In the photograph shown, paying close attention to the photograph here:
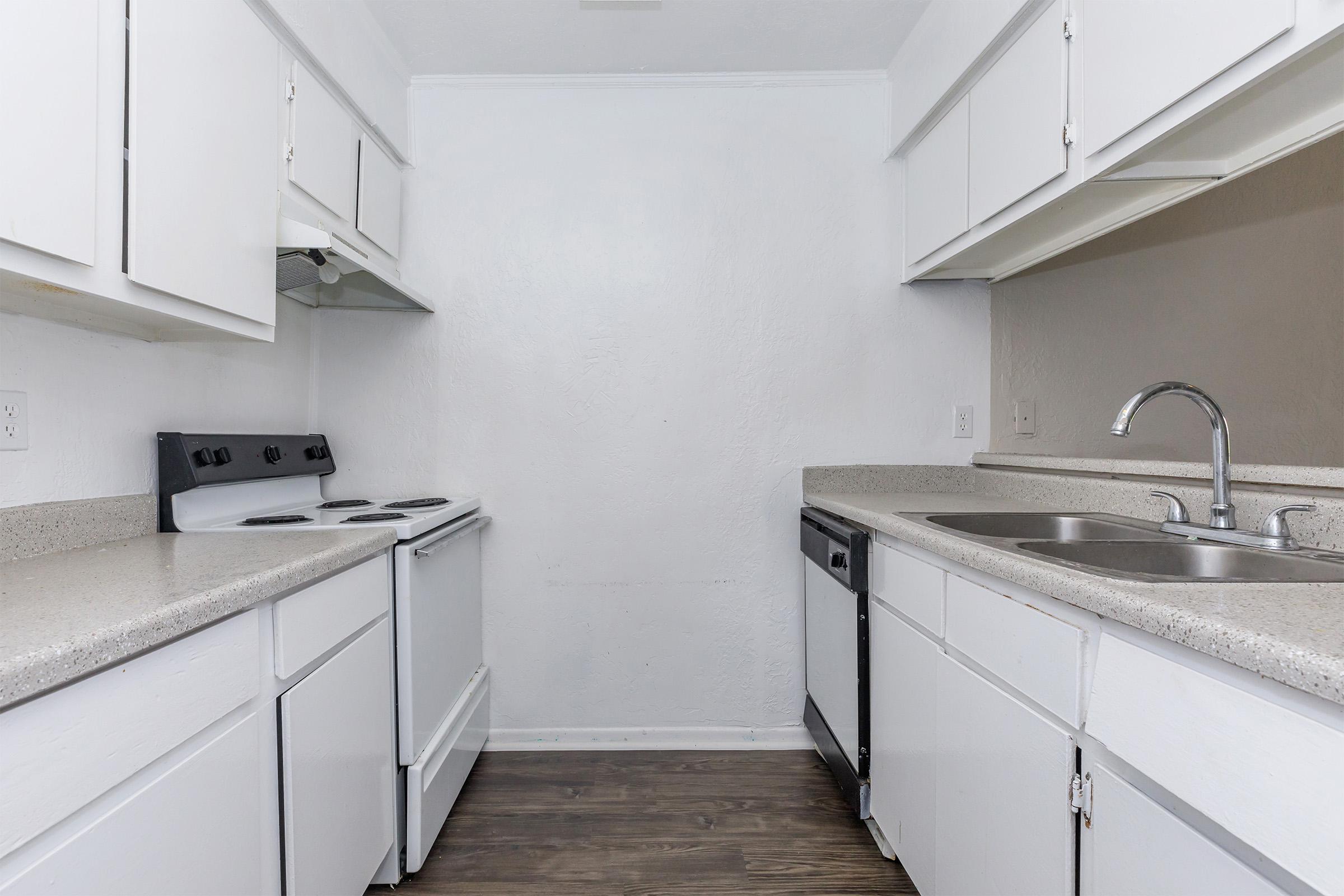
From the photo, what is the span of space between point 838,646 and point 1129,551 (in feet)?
2.67

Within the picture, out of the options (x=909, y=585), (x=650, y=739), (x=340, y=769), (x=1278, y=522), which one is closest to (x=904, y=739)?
(x=909, y=585)

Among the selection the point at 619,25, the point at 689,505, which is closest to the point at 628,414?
the point at 689,505

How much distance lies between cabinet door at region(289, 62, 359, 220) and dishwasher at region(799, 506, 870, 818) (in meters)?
1.66

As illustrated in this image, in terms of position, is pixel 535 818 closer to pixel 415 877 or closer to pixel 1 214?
pixel 415 877

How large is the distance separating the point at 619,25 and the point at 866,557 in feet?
5.76

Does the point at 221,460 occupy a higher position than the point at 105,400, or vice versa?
the point at 105,400

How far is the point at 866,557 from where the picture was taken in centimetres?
172

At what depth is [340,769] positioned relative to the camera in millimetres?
1288

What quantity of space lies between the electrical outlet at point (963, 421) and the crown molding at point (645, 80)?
122cm

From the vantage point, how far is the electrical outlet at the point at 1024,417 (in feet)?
7.43

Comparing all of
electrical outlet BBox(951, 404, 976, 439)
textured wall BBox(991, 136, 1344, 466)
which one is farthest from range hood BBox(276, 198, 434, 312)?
textured wall BBox(991, 136, 1344, 466)

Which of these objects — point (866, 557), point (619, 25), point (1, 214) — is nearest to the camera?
point (1, 214)

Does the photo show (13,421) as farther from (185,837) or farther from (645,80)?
(645,80)

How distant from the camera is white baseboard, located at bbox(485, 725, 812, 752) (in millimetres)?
2301
